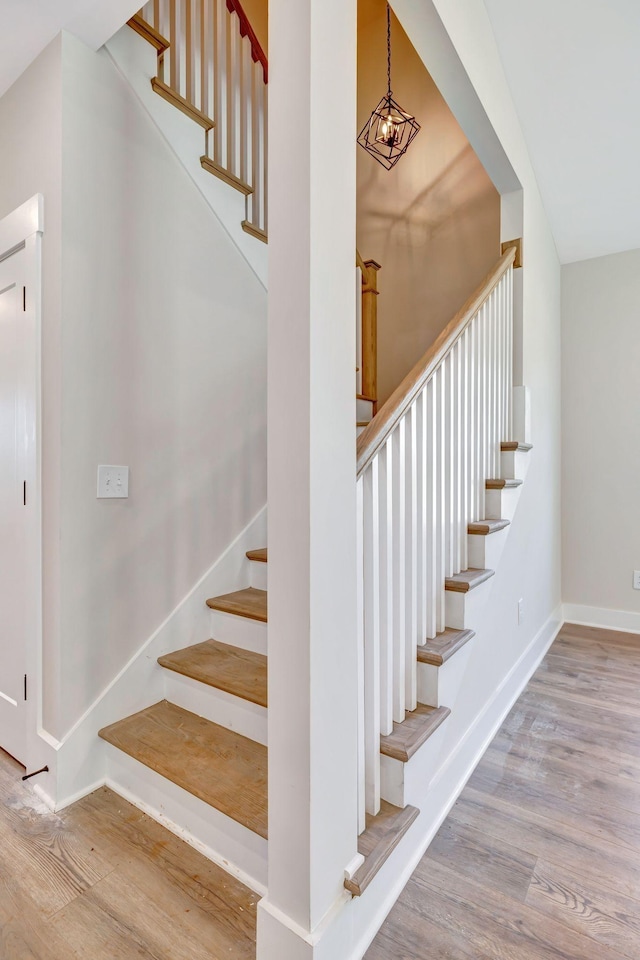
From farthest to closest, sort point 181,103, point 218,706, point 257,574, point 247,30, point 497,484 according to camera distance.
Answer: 1. point 247,30
2. point 257,574
3. point 497,484
4. point 181,103
5. point 218,706

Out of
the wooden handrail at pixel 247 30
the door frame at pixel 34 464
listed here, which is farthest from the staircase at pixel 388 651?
the wooden handrail at pixel 247 30

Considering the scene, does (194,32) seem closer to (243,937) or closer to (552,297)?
(552,297)

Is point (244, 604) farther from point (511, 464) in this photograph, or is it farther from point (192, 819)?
point (511, 464)

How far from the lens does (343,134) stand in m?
1.11

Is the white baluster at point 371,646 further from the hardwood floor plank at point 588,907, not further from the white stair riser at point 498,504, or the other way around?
the white stair riser at point 498,504

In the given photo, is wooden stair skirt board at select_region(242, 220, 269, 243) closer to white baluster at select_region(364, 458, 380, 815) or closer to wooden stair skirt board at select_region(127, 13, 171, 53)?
wooden stair skirt board at select_region(127, 13, 171, 53)

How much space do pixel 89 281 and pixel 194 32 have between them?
5.36 feet

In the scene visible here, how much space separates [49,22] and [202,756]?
248 cm

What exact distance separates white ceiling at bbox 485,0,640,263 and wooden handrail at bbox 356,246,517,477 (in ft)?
2.94

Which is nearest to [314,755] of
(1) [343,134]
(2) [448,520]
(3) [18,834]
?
(2) [448,520]

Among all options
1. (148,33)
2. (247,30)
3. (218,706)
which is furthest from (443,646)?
(247,30)

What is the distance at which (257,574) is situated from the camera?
2.43m

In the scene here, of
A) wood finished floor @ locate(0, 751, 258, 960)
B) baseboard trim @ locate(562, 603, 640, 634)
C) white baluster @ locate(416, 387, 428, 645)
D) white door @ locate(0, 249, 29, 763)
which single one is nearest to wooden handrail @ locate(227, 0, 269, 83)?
white door @ locate(0, 249, 29, 763)

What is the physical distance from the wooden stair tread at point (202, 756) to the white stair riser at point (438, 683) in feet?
1.86
